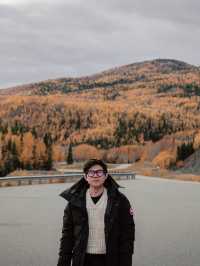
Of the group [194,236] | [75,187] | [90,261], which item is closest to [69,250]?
[90,261]

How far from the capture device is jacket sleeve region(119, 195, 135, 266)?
5.02 m

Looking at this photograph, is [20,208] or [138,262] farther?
[20,208]

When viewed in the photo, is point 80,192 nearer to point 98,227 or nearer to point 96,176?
point 96,176

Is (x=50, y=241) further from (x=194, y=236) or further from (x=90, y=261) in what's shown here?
(x=90, y=261)

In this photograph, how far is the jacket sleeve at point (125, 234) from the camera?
5020 millimetres

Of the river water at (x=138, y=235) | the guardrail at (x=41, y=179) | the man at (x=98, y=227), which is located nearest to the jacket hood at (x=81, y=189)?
the man at (x=98, y=227)

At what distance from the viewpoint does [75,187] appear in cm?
523

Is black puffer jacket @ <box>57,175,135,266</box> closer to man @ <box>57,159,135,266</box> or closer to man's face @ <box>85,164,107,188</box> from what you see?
man @ <box>57,159,135,266</box>

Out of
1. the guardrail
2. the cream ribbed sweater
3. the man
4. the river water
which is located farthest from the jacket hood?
the guardrail

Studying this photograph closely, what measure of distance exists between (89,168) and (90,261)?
830mm

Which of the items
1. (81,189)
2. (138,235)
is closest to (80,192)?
(81,189)

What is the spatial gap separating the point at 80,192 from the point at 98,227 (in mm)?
374

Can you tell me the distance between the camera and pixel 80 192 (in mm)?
5203

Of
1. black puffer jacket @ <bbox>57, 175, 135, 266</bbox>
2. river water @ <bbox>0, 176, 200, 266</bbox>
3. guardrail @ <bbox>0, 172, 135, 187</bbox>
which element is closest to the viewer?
black puffer jacket @ <bbox>57, 175, 135, 266</bbox>
